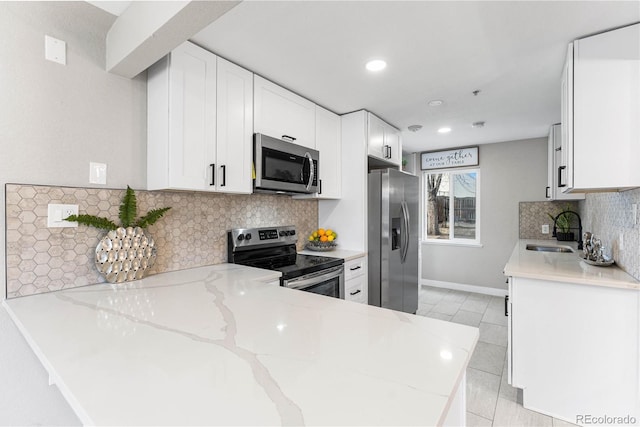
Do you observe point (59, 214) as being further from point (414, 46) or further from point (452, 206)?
point (452, 206)

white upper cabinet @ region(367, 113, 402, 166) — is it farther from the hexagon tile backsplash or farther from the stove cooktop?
the hexagon tile backsplash

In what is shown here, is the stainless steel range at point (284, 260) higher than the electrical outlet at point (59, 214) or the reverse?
the reverse

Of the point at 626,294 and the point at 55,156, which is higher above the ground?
the point at 55,156

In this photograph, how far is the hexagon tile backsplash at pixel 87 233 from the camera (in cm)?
134

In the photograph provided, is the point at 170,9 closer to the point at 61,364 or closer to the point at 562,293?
the point at 61,364

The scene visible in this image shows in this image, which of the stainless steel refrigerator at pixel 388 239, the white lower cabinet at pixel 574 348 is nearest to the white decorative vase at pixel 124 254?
the stainless steel refrigerator at pixel 388 239

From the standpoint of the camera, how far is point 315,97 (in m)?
2.70

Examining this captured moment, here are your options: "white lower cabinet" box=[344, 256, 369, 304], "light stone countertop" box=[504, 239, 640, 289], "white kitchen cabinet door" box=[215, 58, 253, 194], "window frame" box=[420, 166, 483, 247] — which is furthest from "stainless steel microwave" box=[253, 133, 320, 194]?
"window frame" box=[420, 166, 483, 247]

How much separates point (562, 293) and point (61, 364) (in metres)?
2.34

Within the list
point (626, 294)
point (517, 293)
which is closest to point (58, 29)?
point (517, 293)

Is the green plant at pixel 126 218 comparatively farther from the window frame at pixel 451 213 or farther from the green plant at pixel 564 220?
the green plant at pixel 564 220

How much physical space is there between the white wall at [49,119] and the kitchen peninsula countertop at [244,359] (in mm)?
418

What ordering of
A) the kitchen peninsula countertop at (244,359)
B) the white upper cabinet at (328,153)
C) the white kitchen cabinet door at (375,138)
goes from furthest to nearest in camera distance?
the white kitchen cabinet door at (375,138)
the white upper cabinet at (328,153)
the kitchen peninsula countertop at (244,359)

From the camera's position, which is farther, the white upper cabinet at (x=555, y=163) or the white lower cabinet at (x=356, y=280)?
the white upper cabinet at (x=555, y=163)
